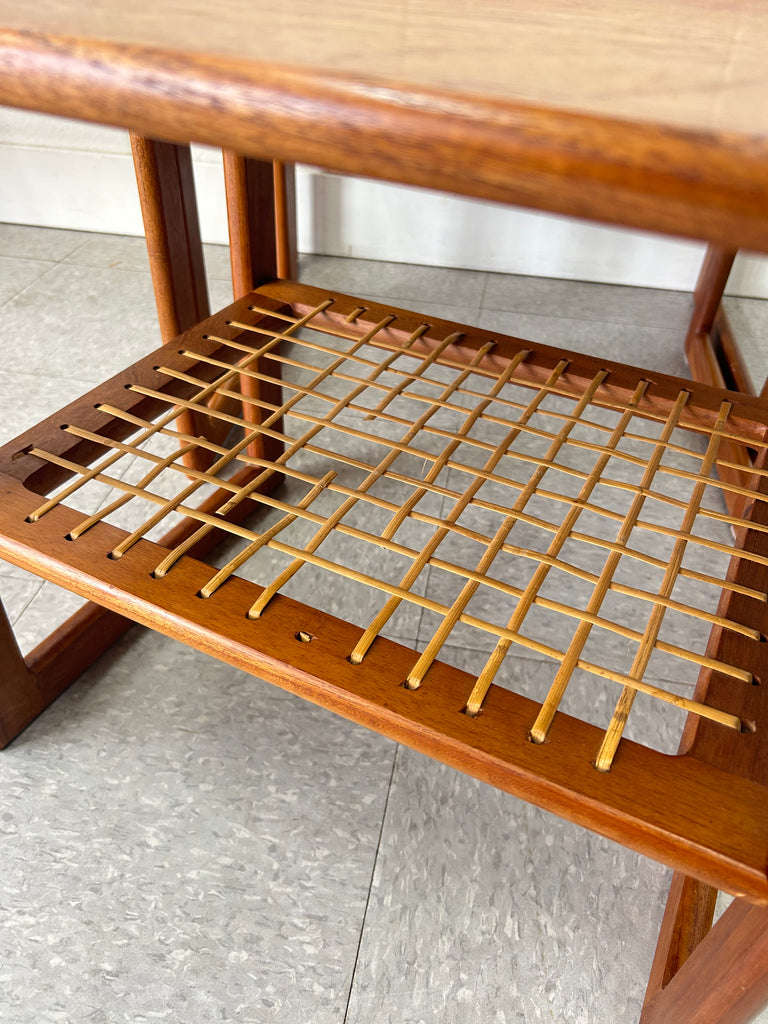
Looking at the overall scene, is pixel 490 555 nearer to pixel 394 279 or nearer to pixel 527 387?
pixel 527 387

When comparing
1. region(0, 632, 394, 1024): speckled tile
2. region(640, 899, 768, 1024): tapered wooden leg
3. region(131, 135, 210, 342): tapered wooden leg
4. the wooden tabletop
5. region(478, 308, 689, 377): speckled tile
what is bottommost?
region(478, 308, 689, 377): speckled tile

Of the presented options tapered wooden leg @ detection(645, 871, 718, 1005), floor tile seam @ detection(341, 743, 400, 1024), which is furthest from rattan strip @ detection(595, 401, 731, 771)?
floor tile seam @ detection(341, 743, 400, 1024)

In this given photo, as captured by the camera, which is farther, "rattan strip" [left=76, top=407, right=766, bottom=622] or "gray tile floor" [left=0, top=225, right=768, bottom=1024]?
"gray tile floor" [left=0, top=225, right=768, bottom=1024]

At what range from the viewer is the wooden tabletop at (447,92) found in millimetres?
288

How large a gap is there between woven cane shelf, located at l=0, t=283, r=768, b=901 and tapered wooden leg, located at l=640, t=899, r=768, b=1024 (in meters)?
0.08

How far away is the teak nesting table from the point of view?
1.01ft

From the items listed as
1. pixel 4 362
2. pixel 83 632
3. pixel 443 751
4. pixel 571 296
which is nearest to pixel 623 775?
pixel 443 751

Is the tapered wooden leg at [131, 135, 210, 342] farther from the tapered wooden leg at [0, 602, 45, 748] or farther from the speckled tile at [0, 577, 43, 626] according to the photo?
the tapered wooden leg at [0, 602, 45, 748]

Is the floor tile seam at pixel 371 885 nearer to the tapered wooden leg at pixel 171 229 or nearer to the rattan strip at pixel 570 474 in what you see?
the rattan strip at pixel 570 474

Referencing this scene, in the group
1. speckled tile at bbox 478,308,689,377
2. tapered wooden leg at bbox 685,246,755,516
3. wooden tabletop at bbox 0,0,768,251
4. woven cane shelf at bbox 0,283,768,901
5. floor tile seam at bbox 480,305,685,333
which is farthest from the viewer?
floor tile seam at bbox 480,305,685,333

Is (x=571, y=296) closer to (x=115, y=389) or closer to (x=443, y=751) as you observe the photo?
(x=115, y=389)

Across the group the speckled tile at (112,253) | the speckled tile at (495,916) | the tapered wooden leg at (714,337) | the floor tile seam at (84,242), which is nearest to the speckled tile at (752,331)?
the tapered wooden leg at (714,337)

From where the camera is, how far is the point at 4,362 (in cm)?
160

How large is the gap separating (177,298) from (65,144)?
1.25m
